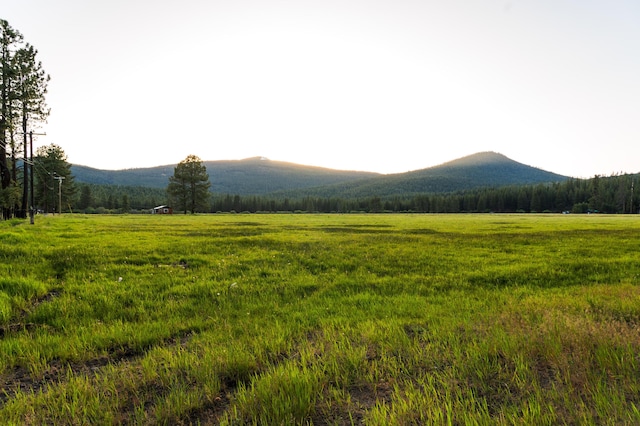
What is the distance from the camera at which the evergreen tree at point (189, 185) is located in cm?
9356

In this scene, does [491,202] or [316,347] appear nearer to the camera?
[316,347]

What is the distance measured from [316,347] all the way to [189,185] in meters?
101

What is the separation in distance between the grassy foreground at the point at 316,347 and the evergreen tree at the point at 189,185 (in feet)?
288

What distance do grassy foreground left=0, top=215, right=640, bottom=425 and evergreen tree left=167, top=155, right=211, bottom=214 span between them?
87919mm

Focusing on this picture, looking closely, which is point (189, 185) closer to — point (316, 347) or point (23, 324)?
point (23, 324)

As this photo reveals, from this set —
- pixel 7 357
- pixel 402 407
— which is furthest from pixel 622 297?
pixel 7 357

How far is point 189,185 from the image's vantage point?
97.4 meters

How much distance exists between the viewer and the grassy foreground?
355cm

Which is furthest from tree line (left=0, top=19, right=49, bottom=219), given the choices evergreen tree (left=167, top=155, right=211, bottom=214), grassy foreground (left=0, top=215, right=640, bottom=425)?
evergreen tree (left=167, top=155, right=211, bottom=214)

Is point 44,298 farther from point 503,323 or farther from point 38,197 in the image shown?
point 38,197

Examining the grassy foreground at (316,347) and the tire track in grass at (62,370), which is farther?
the tire track in grass at (62,370)

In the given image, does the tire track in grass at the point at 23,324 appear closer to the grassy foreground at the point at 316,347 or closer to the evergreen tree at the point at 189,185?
the grassy foreground at the point at 316,347

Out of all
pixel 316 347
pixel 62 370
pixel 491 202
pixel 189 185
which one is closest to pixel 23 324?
pixel 62 370

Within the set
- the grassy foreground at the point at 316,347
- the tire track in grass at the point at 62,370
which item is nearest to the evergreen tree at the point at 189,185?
the grassy foreground at the point at 316,347
